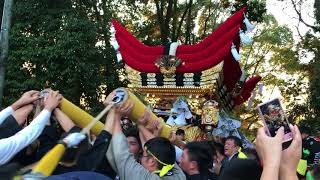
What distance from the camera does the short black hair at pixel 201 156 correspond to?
4.07m

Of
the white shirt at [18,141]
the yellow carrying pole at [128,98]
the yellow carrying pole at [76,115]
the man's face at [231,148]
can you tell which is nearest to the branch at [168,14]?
the man's face at [231,148]

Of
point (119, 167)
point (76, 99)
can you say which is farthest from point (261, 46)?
point (119, 167)

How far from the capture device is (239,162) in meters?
2.46

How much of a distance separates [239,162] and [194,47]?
316 inches

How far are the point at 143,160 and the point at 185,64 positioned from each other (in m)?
6.82

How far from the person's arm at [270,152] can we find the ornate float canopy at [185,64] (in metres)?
7.66

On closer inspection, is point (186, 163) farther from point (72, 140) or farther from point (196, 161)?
point (72, 140)

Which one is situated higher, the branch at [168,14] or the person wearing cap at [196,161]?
the branch at [168,14]

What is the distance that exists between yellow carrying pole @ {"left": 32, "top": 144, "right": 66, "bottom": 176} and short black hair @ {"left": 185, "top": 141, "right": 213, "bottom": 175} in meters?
1.71

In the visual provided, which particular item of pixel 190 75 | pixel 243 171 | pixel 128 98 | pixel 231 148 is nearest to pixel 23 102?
pixel 128 98

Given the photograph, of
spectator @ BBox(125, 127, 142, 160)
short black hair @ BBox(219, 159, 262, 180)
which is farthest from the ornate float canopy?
short black hair @ BBox(219, 159, 262, 180)

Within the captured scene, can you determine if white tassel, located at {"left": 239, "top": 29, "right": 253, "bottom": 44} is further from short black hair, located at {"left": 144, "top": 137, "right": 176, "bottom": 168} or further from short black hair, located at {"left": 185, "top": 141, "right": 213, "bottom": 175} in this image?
short black hair, located at {"left": 144, "top": 137, "right": 176, "bottom": 168}

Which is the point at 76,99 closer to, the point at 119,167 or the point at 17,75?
the point at 17,75

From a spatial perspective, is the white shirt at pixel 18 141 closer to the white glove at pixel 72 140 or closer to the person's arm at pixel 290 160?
the white glove at pixel 72 140
